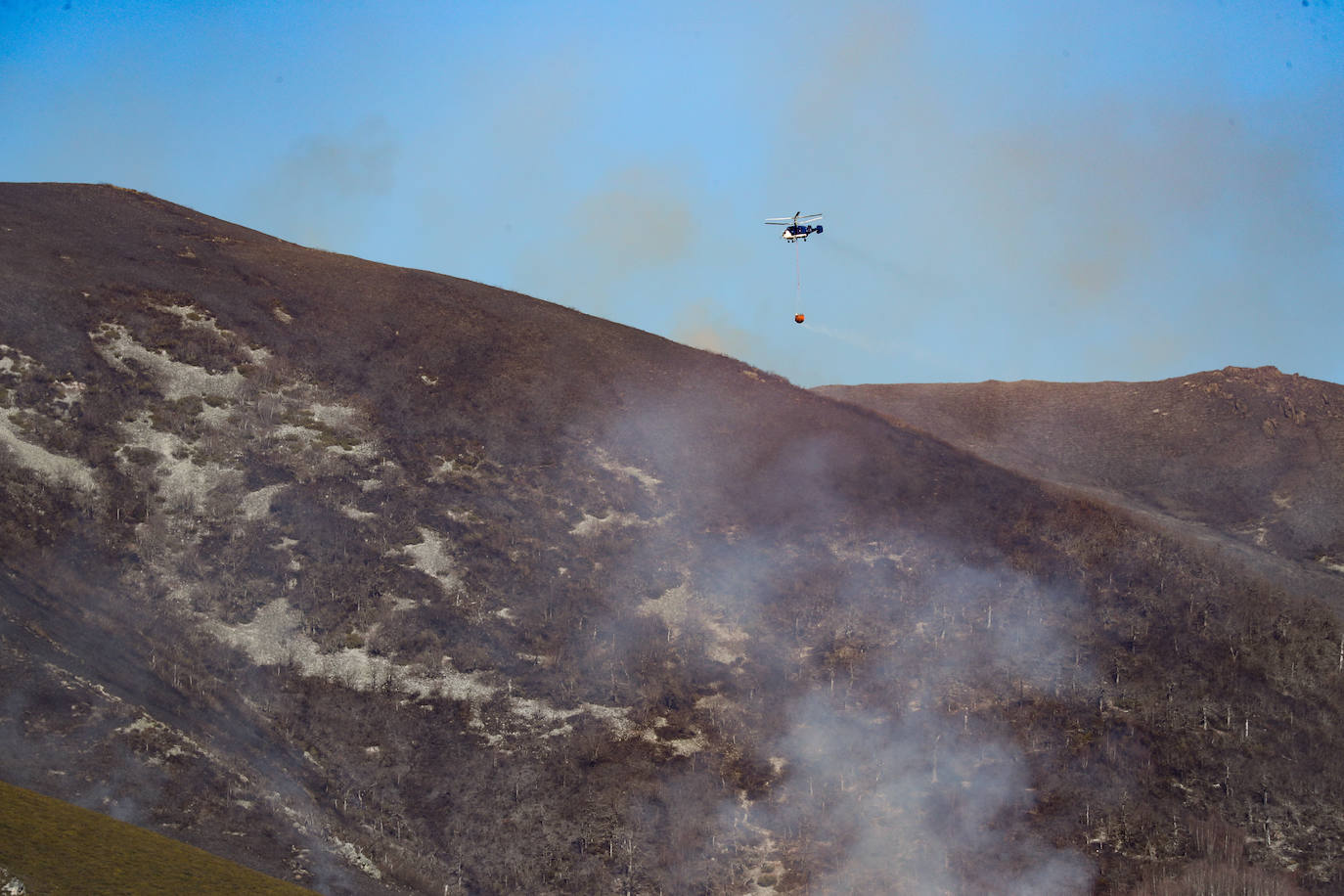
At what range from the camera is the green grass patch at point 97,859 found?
14.8m

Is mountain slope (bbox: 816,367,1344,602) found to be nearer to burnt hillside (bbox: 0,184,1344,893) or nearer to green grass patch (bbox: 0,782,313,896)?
burnt hillside (bbox: 0,184,1344,893)

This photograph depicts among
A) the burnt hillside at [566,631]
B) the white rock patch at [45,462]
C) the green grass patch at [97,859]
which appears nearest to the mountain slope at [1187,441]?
the burnt hillside at [566,631]

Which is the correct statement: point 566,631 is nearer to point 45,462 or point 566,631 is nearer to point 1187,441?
point 45,462

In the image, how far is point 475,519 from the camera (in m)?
43.8

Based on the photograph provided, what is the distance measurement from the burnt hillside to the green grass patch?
14.9 feet

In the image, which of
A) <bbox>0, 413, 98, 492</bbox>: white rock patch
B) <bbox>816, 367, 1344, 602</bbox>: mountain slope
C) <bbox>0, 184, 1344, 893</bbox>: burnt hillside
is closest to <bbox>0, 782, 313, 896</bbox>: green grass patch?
<bbox>0, 184, 1344, 893</bbox>: burnt hillside

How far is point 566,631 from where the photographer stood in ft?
128

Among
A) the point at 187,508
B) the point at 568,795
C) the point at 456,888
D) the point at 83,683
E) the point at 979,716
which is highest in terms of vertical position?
the point at 187,508

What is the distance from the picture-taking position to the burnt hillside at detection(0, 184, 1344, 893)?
96.7 feet

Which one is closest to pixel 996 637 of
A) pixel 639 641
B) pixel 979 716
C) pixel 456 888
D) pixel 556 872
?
pixel 979 716

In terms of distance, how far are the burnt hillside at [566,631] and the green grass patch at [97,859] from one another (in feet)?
14.9

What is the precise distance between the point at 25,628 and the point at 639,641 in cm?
2051

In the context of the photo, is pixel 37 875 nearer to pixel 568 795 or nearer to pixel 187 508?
pixel 568 795

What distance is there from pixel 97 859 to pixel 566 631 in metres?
23.5
